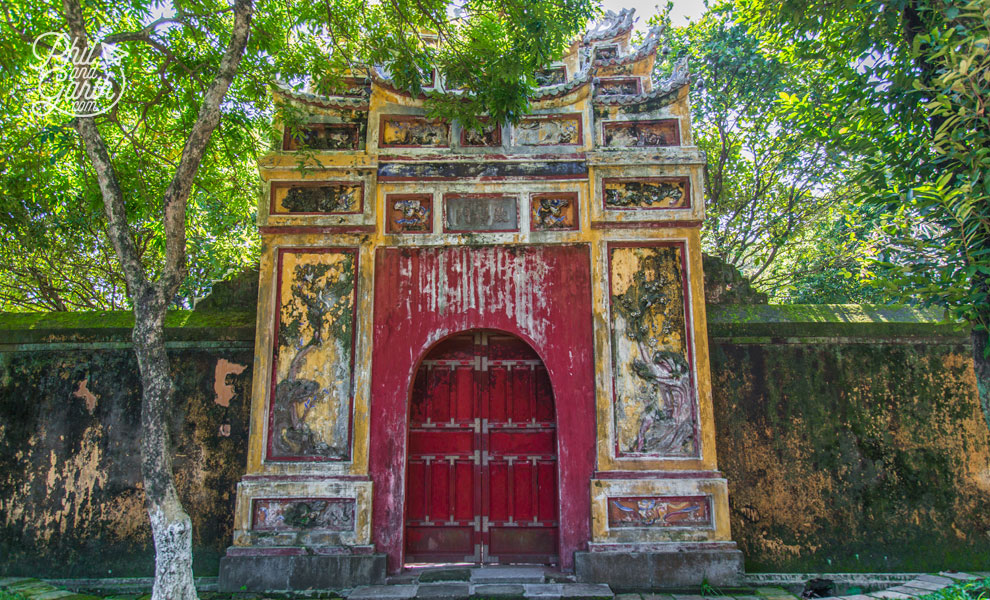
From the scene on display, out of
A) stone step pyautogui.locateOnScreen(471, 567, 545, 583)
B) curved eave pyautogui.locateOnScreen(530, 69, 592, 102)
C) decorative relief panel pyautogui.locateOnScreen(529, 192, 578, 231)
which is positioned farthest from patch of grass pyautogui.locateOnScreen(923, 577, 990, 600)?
curved eave pyautogui.locateOnScreen(530, 69, 592, 102)

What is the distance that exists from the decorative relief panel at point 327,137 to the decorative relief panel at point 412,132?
0.31 meters

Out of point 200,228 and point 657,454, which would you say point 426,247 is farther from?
point 200,228

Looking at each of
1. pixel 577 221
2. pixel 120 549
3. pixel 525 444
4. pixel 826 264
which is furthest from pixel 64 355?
pixel 826 264

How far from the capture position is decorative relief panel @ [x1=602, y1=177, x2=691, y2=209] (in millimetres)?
6336

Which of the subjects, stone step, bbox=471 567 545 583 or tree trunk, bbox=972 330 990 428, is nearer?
tree trunk, bbox=972 330 990 428

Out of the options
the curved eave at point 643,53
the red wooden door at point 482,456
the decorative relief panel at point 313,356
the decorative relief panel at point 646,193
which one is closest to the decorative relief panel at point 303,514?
the decorative relief panel at point 313,356

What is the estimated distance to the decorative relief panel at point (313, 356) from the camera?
232 inches

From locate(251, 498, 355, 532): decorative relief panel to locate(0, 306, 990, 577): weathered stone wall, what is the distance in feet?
1.86

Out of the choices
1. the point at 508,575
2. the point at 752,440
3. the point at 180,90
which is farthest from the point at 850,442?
the point at 180,90

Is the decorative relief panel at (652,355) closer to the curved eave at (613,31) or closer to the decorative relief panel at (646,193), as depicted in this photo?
the decorative relief panel at (646,193)

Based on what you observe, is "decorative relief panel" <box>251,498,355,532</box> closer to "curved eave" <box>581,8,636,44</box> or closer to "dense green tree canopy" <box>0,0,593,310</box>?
"dense green tree canopy" <box>0,0,593,310</box>

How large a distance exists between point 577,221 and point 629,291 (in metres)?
0.92

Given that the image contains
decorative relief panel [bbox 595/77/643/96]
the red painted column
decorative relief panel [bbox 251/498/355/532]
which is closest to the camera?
decorative relief panel [bbox 251/498/355/532]

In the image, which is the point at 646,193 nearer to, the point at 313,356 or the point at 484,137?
the point at 484,137
